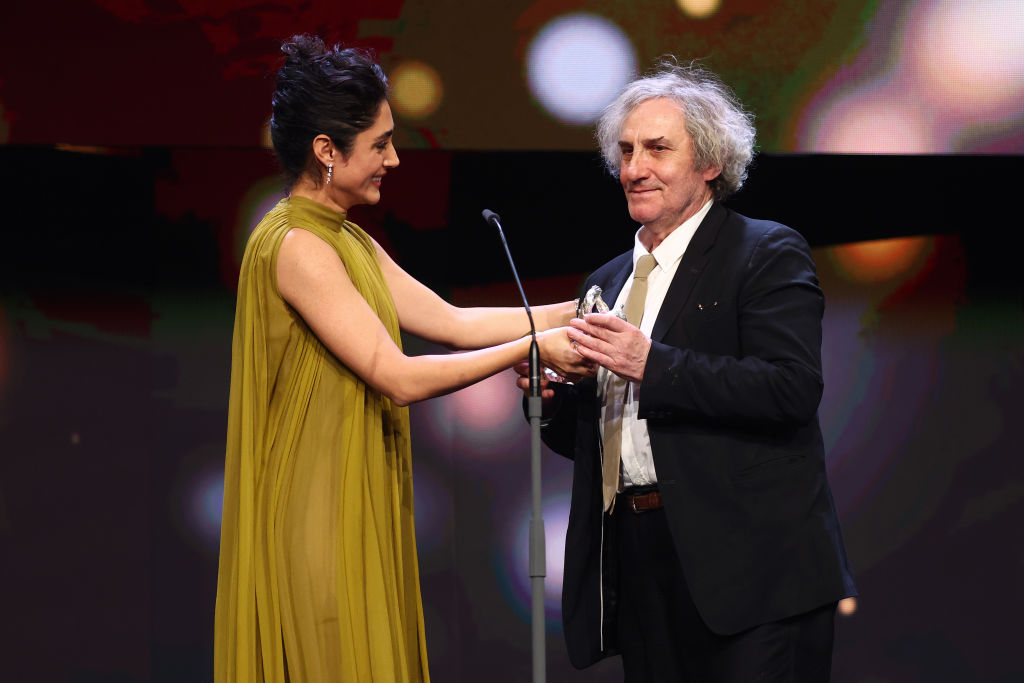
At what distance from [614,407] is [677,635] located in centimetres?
45

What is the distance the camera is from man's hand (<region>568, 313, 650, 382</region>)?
189cm

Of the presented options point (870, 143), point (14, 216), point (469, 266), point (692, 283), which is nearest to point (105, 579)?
point (14, 216)

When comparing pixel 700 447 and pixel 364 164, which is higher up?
pixel 364 164

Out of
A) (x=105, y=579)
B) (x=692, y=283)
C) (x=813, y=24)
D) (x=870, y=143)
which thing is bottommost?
(x=105, y=579)

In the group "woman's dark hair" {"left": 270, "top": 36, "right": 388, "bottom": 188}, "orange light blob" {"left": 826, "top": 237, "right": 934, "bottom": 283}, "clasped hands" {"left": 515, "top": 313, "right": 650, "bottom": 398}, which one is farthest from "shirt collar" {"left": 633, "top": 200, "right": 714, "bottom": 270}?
"orange light blob" {"left": 826, "top": 237, "right": 934, "bottom": 283}

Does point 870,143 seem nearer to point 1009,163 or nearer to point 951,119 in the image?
point 951,119

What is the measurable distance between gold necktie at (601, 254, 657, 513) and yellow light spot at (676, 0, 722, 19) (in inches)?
42.5

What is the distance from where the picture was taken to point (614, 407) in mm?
2100

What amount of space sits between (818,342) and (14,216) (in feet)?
8.46

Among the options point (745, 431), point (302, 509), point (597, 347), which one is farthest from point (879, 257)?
point (302, 509)

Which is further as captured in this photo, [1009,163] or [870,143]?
[1009,163]

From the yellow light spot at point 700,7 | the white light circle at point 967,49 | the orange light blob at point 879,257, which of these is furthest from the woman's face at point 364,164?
the orange light blob at point 879,257

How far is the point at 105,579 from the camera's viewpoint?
3.33 metres

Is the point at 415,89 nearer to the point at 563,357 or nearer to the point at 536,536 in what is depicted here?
the point at 563,357
